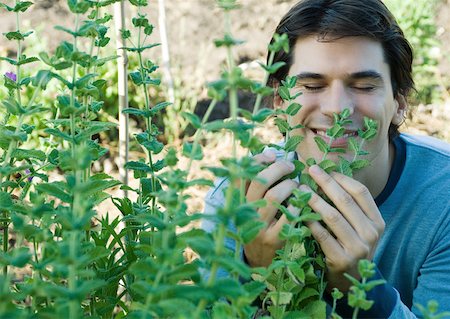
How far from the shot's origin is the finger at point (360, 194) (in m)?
1.20

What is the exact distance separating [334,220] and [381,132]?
0.55 metres

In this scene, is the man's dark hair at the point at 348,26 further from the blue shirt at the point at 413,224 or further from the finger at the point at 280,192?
the finger at the point at 280,192

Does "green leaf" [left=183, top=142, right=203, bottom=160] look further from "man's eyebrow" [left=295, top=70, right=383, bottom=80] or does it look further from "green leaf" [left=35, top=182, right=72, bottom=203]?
"man's eyebrow" [left=295, top=70, right=383, bottom=80]

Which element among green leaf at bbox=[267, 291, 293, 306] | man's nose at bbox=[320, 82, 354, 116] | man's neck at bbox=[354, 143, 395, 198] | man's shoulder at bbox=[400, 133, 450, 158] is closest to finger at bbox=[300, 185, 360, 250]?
green leaf at bbox=[267, 291, 293, 306]

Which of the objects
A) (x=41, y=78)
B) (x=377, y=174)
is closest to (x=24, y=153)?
(x=41, y=78)

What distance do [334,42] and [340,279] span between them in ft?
2.00

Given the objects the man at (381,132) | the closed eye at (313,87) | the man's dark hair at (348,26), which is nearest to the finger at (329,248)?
the man at (381,132)

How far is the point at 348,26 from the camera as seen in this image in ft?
5.44

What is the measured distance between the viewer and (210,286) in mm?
714

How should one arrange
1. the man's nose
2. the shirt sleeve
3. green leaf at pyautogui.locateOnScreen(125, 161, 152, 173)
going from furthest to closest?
the man's nose → the shirt sleeve → green leaf at pyautogui.locateOnScreen(125, 161, 152, 173)

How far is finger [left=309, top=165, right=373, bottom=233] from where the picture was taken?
1162 millimetres

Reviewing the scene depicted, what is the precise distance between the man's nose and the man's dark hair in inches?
5.0

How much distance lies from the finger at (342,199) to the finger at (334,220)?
0.02 metres

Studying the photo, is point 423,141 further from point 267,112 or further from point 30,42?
point 30,42
